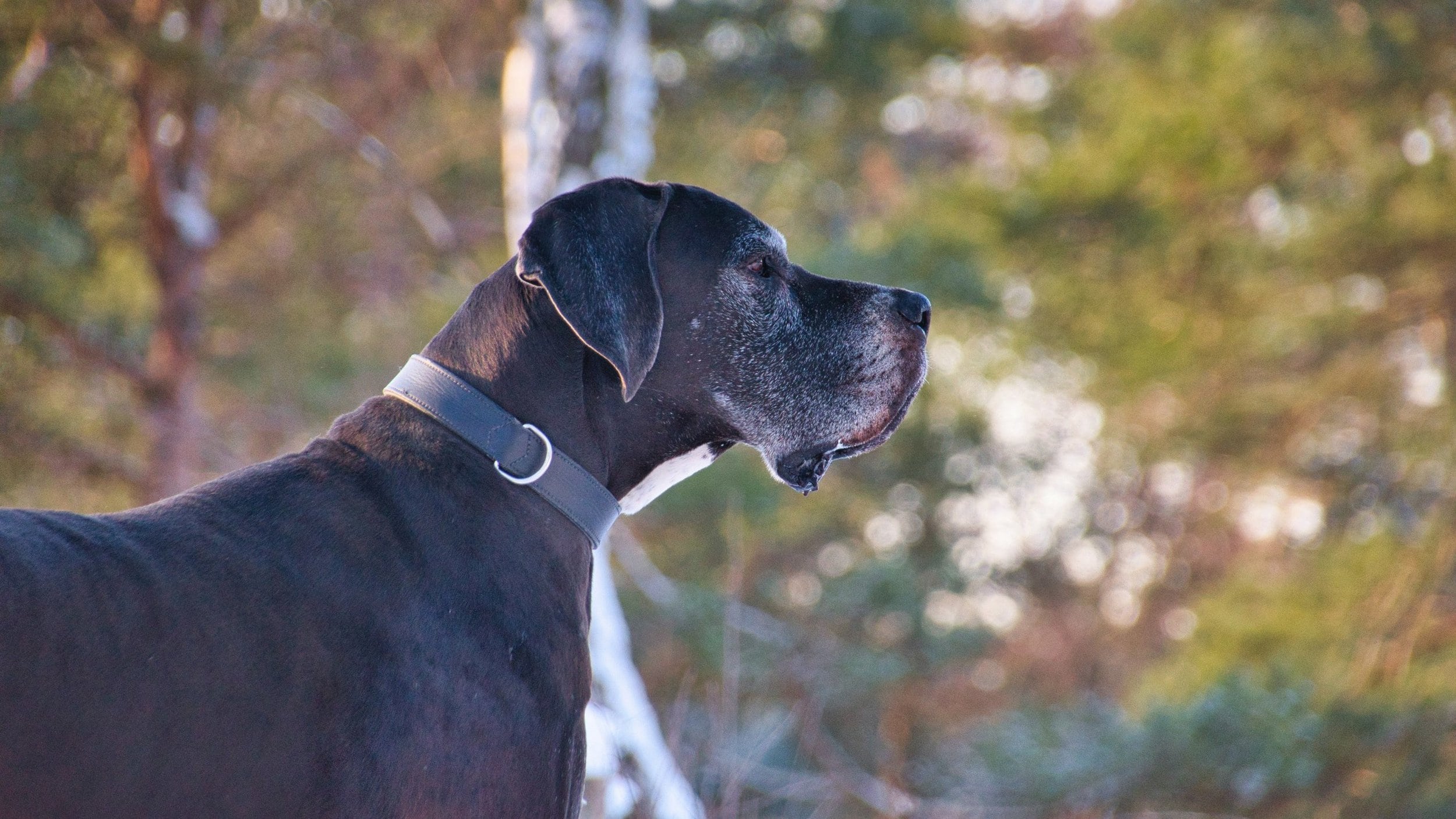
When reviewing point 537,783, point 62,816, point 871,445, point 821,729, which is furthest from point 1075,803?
point 62,816

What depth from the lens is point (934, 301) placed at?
10.5 metres

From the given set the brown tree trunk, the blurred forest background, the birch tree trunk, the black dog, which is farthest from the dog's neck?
the brown tree trunk

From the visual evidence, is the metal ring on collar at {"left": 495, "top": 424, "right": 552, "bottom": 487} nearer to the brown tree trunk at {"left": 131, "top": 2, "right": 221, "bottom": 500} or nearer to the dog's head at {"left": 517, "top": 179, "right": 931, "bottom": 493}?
the dog's head at {"left": 517, "top": 179, "right": 931, "bottom": 493}

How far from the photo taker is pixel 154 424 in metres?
8.20

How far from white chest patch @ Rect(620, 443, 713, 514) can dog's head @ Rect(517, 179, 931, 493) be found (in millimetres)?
45

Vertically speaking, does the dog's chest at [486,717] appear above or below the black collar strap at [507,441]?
below

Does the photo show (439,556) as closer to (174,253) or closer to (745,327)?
(745,327)

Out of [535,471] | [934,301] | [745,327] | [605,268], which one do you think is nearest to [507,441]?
[535,471]

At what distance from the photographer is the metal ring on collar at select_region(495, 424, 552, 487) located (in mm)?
2588

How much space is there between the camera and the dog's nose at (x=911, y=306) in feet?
10.2

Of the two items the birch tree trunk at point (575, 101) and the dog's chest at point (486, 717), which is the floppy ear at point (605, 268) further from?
the birch tree trunk at point (575, 101)

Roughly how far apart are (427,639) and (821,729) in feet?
31.3

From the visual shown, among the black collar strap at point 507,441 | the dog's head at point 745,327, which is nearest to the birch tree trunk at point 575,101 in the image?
the dog's head at point 745,327

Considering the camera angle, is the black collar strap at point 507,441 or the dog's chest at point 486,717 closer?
the dog's chest at point 486,717
